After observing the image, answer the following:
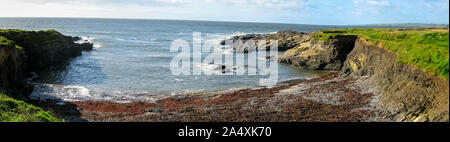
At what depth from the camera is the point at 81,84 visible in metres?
27.1

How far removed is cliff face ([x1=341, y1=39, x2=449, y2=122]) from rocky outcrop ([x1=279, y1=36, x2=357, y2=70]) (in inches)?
313

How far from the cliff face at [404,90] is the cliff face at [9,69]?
23.3 metres

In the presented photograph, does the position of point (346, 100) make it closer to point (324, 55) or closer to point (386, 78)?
point (386, 78)

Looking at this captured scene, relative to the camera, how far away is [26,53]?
32.4 meters

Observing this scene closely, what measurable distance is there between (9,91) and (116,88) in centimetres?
766

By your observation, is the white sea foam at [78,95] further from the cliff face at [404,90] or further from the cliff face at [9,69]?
the cliff face at [404,90]

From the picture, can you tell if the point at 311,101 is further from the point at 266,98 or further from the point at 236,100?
the point at 236,100

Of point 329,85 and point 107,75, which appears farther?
point 107,75

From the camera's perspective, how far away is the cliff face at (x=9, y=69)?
20266 millimetres

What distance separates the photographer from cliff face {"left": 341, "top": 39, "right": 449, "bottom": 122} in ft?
43.8

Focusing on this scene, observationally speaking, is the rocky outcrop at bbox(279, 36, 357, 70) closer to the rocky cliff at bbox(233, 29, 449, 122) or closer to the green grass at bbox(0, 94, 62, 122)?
the rocky cliff at bbox(233, 29, 449, 122)

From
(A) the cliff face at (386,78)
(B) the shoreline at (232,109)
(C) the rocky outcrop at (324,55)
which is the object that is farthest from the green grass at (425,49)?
(C) the rocky outcrop at (324,55)
